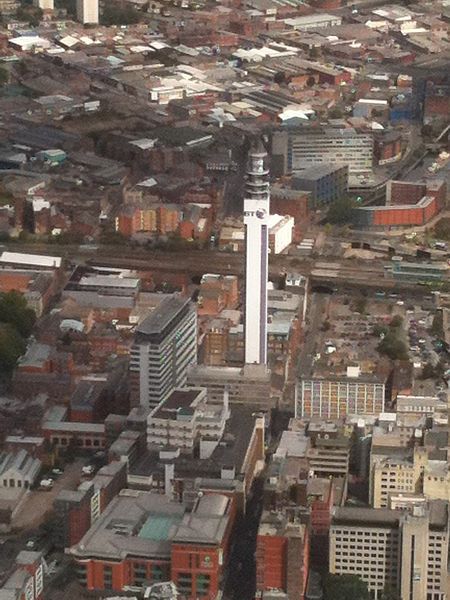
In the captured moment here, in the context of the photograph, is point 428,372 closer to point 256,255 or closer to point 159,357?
point 256,255

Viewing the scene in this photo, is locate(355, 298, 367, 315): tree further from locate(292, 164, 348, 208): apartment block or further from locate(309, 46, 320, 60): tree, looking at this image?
locate(309, 46, 320, 60): tree

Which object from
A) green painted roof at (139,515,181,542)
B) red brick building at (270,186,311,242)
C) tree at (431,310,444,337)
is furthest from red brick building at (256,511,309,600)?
red brick building at (270,186,311,242)

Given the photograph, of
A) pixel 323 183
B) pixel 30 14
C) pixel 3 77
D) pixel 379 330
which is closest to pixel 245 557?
pixel 379 330

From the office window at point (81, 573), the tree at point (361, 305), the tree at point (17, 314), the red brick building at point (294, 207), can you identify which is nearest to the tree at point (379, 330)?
the tree at point (361, 305)

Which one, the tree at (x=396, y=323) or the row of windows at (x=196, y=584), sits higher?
the row of windows at (x=196, y=584)

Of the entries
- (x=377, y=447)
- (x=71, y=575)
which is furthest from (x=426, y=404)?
(x=71, y=575)

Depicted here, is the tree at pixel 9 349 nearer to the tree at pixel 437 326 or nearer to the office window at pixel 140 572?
the tree at pixel 437 326
